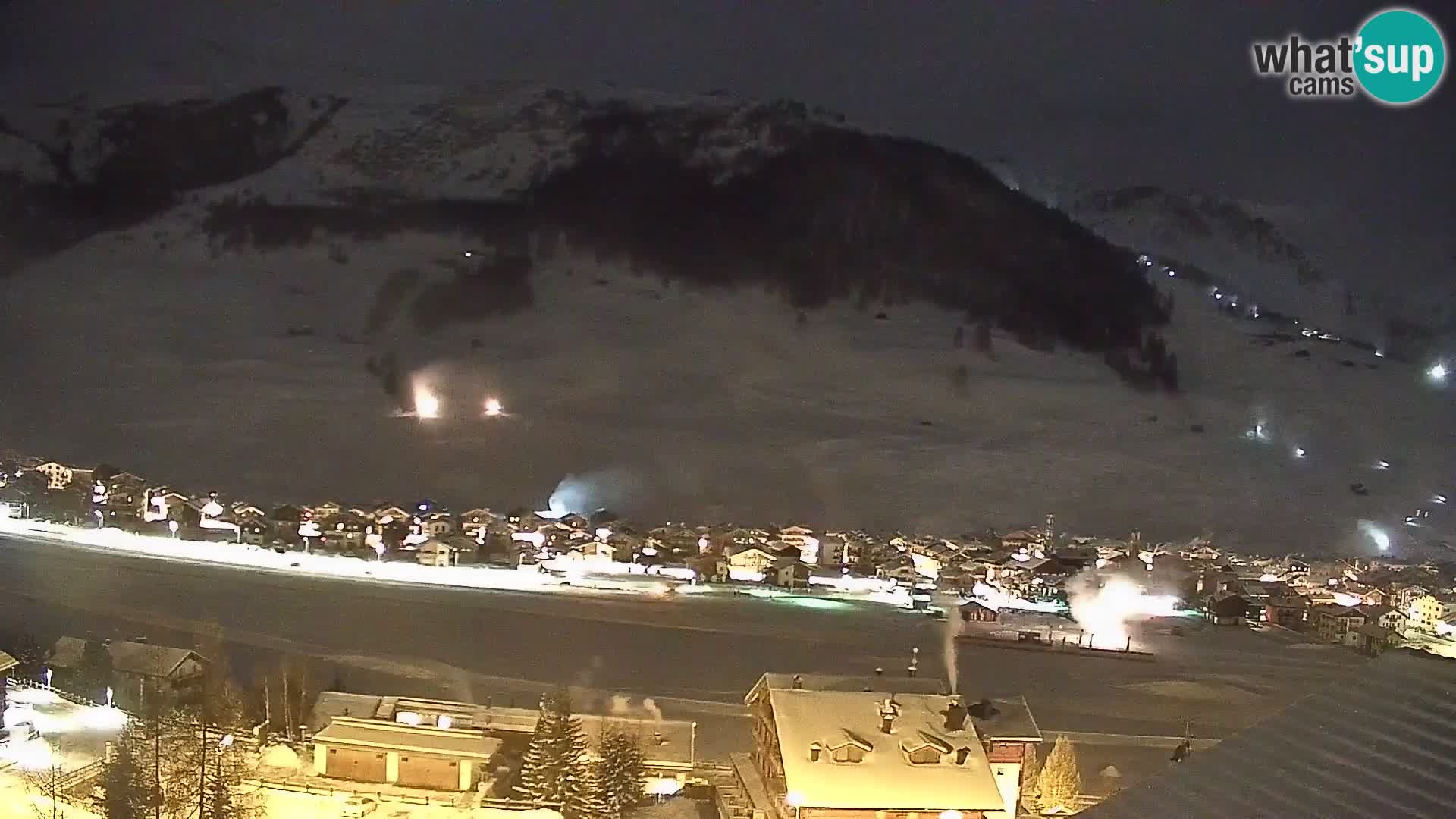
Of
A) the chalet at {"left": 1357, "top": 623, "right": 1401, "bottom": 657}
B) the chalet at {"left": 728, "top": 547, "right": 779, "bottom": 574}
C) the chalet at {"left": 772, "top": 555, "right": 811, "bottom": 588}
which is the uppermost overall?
the chalet at {"left": 728, "top": 547, "right": 779, "bottom": 574}

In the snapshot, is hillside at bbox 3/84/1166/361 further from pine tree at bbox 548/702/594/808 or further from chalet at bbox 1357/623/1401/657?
pine tree at bbox 548/702/594/808

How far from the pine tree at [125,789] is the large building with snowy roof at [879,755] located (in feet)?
5.92

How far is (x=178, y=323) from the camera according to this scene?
407 inches

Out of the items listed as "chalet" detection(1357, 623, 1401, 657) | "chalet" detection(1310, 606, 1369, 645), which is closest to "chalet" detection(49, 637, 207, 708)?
"chalet" detection(1357, 623, 1401, 657)

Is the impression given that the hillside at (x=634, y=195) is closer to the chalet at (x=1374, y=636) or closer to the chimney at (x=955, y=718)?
the chalet at (x=1374, y=636)

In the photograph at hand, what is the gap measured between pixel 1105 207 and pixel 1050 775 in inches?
385

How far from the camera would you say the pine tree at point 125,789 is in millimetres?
2986

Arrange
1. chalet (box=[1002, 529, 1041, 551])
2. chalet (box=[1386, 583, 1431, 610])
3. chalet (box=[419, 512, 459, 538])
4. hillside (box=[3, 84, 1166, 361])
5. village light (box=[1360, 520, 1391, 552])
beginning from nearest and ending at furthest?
chalet (box=[1386, 583, 1431, 610])
chalet (box=[419, 512, 459, 538])
chalet (box=[1002, 529, 1041, 551])
village light (box=[1360, 520, 1391, 552])
hillside (box=[3, 84, 1166, 361])

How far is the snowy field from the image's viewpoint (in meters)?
7.62

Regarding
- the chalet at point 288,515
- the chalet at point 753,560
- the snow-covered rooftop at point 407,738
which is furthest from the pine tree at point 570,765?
the chalet at point 288,515

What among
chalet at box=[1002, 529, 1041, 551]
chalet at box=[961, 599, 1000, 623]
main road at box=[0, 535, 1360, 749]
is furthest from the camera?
chalet at box=[1002, 529, 1041, 551]

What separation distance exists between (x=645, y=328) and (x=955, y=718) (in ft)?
27.2

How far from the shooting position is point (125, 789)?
10.0ft

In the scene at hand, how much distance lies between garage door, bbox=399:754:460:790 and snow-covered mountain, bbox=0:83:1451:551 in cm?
356
